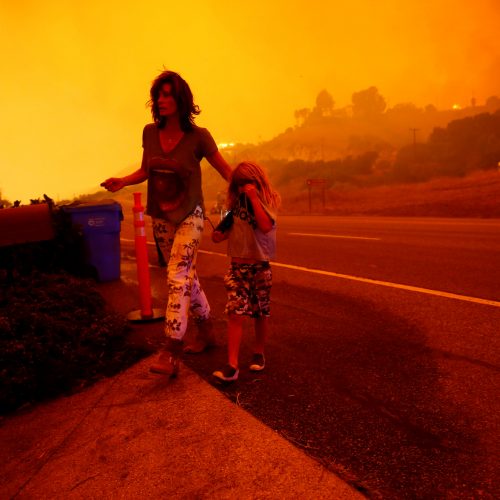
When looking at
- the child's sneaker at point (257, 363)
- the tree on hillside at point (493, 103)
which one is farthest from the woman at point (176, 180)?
the tree on hillside at point (493, 103)

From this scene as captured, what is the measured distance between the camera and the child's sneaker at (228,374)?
→ 351 centimetres

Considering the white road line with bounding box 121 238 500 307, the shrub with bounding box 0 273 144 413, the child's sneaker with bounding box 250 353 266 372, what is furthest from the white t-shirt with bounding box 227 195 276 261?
the white road line with bounding box 121 238 500 307

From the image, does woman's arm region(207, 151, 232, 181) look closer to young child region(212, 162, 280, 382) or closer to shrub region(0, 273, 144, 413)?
young child region(212, 162, 280, 382)

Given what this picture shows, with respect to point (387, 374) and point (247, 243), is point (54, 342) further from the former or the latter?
point (387, 374)

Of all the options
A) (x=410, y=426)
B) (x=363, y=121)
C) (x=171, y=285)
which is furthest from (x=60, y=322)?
(x=363, y=121)

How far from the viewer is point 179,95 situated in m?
3.79

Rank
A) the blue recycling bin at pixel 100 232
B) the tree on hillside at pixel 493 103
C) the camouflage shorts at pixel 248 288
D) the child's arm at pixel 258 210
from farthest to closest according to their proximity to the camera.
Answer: the tree on hillside at pixel 493 103 < the blue recycling bin at pixel 100 232 < the camouflage shorts at pixel 248 288 < the child's arm at pixel 258 210

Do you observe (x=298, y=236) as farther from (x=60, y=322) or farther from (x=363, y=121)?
(x=363, y=121)

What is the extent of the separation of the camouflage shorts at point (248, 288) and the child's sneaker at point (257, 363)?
0.37 meters

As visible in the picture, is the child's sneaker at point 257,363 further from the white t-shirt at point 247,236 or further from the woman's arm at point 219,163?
the woman's arm at point 219,163

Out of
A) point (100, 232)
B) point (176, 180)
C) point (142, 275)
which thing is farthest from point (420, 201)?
point (176, 180)

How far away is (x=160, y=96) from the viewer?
12.5 feet

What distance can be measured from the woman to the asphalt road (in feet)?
1.90

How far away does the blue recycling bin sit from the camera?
7.51m
